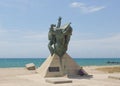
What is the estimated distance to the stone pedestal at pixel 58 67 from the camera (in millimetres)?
25312

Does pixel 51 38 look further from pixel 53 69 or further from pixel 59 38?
pixel 53 69

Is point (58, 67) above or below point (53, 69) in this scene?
above

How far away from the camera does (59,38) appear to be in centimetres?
2647

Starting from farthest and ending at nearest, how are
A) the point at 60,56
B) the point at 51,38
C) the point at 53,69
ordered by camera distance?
the point at 51,38, the point at 60,56, the point at 53,69

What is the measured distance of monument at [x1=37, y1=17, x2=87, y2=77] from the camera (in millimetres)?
25688

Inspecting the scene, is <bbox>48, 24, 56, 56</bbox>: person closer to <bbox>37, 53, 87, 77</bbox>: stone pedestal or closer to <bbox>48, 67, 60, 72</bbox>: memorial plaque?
<bbox>37, 53, 87, 77</bbox>: stone pedestal

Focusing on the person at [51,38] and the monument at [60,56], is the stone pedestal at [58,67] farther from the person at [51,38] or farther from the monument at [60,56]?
the person at [51,38]

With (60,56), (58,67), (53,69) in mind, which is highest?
(60,56)

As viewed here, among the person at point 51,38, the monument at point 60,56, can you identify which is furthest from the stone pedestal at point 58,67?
the person at point 51,38

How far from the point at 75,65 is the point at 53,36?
12.3 feet

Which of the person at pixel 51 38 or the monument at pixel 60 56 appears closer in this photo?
the monument at pixel 60 56

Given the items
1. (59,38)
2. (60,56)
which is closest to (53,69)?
(60,56)

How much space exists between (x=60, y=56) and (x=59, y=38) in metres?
1.83

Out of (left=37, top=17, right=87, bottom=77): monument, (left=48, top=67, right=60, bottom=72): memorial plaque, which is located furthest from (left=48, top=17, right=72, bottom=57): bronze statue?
(left=48, top=67, right=60, bottom=72): memorial plaque
